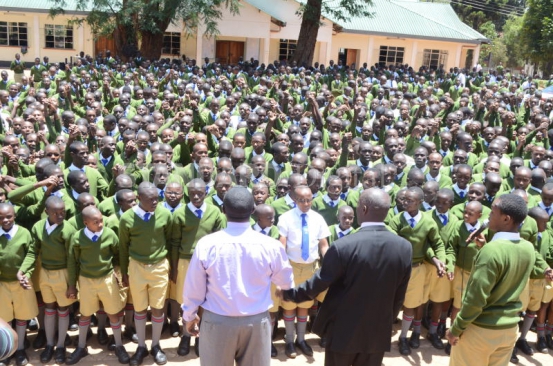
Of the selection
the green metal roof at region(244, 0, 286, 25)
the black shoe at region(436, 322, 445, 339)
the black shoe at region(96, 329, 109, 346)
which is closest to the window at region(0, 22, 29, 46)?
the green metal roof at region(244, 0, 286, 25)

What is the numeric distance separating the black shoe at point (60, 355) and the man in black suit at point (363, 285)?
2.16 meters

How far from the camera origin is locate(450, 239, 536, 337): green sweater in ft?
9.62

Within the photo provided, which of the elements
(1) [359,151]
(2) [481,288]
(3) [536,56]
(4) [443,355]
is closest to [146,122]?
(1) [359,151]

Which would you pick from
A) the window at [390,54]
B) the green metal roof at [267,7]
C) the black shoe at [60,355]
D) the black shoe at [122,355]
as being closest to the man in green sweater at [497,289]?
the black shoe at [122,355]

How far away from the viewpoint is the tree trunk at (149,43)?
19.0 m

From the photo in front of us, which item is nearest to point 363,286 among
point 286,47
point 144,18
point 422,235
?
point 422,235

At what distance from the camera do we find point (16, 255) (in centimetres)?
402

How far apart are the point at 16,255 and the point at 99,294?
2.14 ft

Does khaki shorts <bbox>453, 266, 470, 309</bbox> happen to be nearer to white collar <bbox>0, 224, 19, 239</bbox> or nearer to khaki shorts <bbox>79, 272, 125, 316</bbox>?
khaki shorts <bbox>79, 272, 125, 316</bbox>

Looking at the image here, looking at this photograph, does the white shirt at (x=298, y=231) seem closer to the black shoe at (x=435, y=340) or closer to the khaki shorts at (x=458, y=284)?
the khaki shorts at (x=458, y=284)

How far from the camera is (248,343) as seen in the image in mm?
2873

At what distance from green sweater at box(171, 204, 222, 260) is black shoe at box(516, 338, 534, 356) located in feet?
8.92

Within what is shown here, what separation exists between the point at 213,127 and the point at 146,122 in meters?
1.22

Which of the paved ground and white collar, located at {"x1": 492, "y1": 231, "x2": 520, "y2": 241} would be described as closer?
white collar, located at {"x1": 492, "y1": 231, "x2": 520, "y2": 241}
